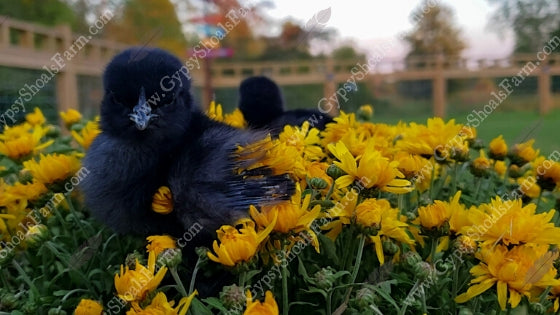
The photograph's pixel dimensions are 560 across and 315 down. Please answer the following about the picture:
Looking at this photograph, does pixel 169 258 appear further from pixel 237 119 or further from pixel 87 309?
pixel 237 119

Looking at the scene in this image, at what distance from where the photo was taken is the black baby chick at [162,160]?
0.73 metres

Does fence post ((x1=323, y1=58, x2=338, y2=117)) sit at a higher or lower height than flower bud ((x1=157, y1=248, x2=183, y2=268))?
higher

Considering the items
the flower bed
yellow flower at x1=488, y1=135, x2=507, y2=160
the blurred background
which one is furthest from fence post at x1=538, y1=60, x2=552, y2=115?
the flower bed

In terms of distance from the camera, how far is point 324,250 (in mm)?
786

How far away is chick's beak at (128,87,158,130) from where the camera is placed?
790 millimetres

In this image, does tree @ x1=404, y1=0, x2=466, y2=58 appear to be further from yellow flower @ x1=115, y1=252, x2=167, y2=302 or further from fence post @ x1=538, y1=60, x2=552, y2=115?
yellow flower @ x1=115, y1=252, x2=167, y2=302

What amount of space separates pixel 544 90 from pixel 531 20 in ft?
7.48

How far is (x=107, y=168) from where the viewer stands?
33.4 inches

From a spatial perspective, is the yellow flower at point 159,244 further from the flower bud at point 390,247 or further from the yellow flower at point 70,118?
the yellow flower at point 70,118

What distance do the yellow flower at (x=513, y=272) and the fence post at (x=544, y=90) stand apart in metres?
8.81

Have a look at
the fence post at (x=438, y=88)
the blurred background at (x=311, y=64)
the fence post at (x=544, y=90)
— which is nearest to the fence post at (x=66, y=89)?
the blurred background at (x=311, y=64)

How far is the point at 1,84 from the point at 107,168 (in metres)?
3.62

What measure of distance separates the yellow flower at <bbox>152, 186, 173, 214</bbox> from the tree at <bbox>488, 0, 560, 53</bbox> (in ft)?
21.7

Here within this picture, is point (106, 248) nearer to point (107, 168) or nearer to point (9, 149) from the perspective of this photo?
point (107, 168)
